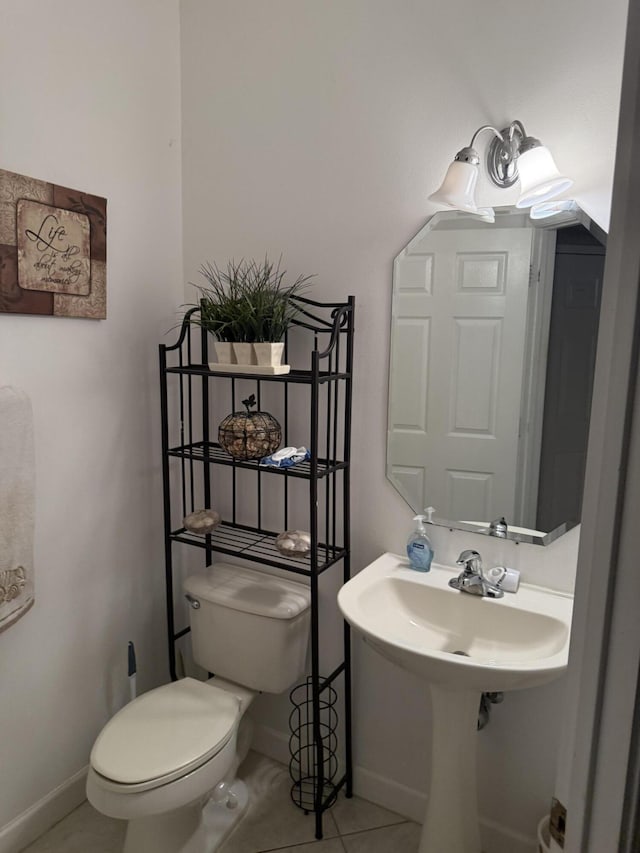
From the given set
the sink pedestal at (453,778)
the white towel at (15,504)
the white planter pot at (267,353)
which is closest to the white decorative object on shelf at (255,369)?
the white planter pot at (267,353)

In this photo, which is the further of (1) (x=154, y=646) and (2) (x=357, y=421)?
(1) (x=154, y=646)

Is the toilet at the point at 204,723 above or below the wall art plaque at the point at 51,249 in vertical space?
below

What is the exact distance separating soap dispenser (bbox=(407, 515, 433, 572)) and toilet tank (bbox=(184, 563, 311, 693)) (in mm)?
394

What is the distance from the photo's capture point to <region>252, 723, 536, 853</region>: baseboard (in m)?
1.71

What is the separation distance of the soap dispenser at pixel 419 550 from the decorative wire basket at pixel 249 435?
0.49 meters

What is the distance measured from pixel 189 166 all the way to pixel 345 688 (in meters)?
1.84

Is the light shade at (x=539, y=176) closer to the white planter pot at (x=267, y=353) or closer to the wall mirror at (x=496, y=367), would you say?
the wall mirror at (x=496, y=367)

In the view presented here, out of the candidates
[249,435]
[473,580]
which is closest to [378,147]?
[249,435]

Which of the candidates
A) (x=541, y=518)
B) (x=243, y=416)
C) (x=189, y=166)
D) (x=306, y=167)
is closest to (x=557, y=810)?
(x=541, y=518)

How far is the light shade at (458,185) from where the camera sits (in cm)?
145

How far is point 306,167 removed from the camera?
1.83 m

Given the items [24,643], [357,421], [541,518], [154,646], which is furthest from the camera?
[154,646]

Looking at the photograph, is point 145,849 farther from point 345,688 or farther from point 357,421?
point 357,421

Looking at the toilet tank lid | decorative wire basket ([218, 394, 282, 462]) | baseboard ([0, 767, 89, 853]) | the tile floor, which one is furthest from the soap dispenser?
baseboard ([0, 767, 89, 853])
